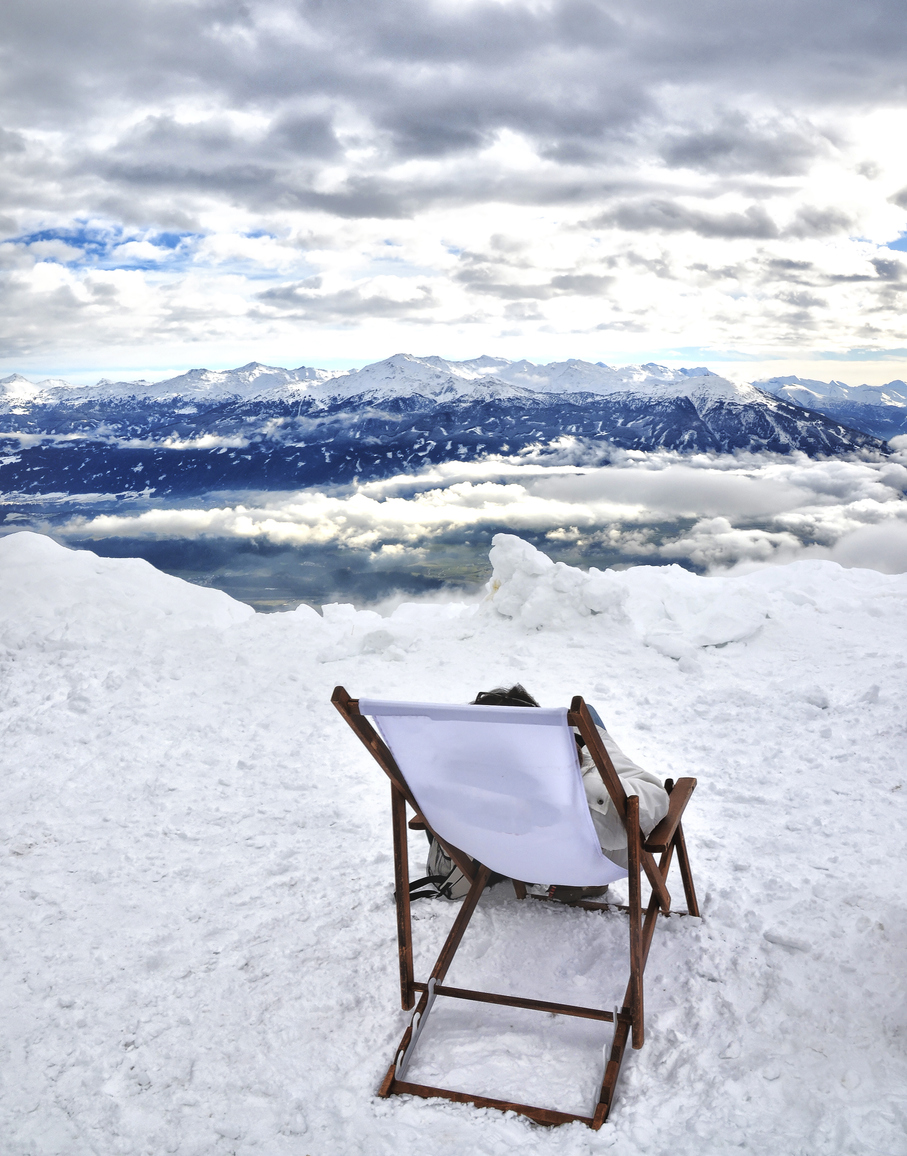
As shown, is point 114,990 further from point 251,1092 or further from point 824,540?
point 824,540

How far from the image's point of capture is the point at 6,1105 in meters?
2.57

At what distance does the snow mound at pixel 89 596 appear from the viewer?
7906 millimetres

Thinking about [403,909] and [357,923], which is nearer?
[403,909]

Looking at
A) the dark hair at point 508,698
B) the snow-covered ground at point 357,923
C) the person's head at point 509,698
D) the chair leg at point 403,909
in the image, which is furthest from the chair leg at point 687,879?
the chair leg at point 403,909

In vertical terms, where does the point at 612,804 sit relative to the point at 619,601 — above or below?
above

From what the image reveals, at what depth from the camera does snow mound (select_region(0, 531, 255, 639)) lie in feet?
25.9

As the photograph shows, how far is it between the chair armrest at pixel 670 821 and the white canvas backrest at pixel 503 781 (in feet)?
0.52

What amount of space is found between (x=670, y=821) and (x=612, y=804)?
0.27 metres

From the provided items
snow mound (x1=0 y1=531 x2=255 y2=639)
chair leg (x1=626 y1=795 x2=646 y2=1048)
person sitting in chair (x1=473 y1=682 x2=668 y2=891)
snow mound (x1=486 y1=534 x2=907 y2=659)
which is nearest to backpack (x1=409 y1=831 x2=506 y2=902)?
person sitting in chair (x1=473 y1=682 x2=668 y2=891)

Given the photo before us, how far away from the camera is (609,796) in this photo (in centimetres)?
266

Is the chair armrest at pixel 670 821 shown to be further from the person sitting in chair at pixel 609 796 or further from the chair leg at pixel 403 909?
the chair leg at pixel 403 909

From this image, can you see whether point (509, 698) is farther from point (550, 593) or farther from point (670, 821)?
point (550, 593)

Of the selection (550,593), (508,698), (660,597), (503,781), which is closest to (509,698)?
(508,698)

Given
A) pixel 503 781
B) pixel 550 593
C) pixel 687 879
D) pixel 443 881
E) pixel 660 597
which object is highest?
pixel 503 781
